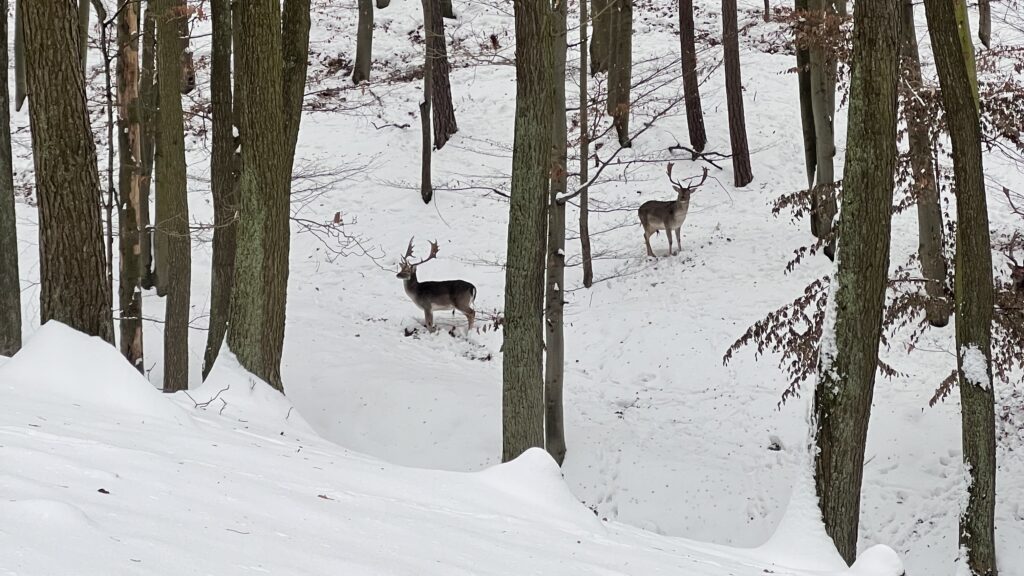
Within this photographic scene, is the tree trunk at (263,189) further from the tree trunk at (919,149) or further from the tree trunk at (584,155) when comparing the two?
→ the tree trunk at (919,149)

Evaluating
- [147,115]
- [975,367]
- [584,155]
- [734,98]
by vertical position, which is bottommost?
[975,367]

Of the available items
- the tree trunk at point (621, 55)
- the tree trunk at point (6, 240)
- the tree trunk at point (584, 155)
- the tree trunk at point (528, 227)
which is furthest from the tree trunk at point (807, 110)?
the tree trunk at point (6, 240)

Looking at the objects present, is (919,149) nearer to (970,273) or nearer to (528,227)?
(970,273)

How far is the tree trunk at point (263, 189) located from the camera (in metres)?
7.83

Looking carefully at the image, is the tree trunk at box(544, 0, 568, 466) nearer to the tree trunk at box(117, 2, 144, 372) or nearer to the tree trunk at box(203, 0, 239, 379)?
the tree trunk at box(203, 0, 239, 379)

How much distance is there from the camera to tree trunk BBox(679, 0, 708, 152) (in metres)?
18.8

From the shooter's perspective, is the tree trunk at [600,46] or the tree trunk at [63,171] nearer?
the tree trunk at [63,171]

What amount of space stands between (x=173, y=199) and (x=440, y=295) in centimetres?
530

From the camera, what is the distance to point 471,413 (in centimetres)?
1266

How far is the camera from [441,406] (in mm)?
12820

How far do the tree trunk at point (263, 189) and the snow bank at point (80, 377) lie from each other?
221cm

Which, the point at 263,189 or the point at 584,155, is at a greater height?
the point at 584,155

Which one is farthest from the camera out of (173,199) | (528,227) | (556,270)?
(556,270)

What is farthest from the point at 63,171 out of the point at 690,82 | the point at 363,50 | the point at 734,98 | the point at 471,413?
the point at 363,50
